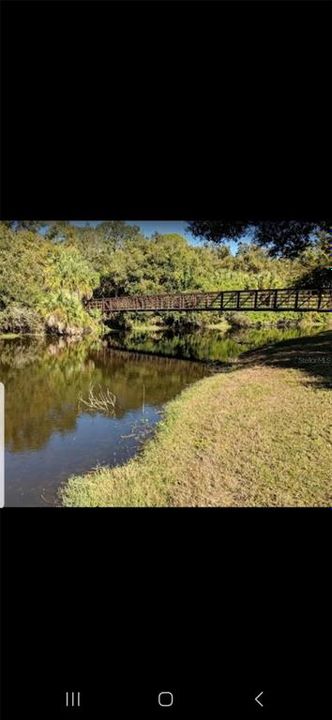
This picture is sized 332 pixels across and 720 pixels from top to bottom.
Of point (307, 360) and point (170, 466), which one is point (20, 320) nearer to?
point (307, 360)

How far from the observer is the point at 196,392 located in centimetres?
734

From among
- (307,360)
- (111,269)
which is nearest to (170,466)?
(307,360)

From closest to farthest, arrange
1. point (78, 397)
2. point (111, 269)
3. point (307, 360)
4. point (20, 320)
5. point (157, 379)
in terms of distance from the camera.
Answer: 1. point (78, 397)
2. point (307, 360)
3. point (157, 379)
4. point (20, 320)
5. point (111, 269)

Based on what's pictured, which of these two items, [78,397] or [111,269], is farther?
[111,269]

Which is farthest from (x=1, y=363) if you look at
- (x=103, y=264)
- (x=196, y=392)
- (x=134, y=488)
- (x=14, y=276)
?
(x=103, y=264)

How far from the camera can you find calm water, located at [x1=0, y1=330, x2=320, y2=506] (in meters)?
4.93
